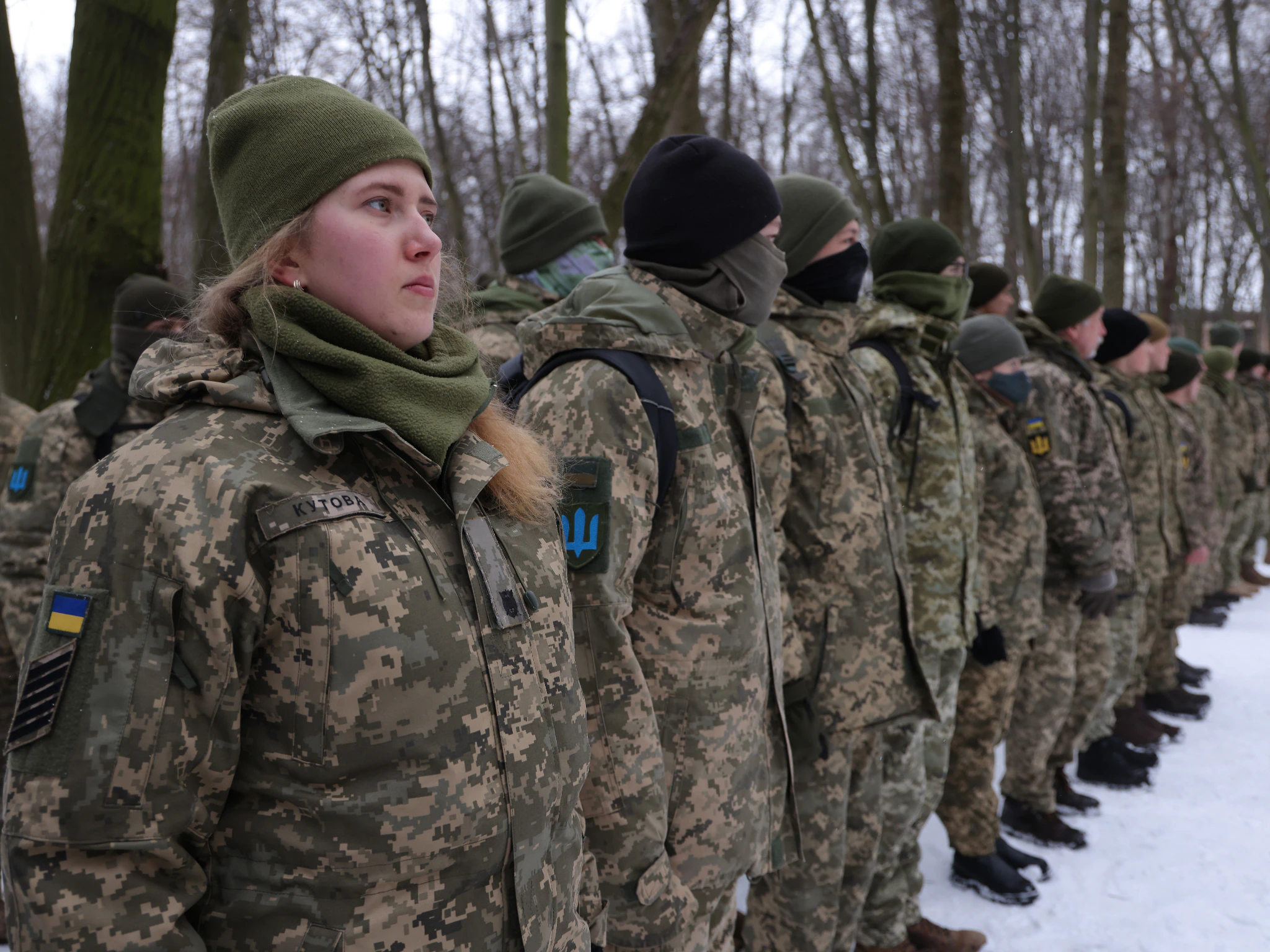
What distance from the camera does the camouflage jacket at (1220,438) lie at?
9.43m

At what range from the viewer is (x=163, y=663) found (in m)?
1.03

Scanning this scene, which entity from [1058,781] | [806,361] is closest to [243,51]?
[806,361]

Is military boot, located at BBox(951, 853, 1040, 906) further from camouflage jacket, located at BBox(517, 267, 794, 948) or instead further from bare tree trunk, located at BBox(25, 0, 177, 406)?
bare tree trunk, located at BBox(25, 0, 177, 406)

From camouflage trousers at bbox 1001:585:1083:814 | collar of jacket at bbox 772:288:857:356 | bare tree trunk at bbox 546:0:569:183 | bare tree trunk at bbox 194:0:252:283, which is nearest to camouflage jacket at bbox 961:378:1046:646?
camouflage trousers at bbox 1001:585:1083:814

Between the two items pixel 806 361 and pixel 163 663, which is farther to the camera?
pixel 806 361

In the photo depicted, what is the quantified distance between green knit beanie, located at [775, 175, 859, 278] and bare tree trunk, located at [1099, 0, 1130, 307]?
808 cm

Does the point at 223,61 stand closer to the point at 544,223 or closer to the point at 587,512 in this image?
the point at 544,223

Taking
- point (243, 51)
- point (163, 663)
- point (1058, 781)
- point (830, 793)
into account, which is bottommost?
point (1058, 781)

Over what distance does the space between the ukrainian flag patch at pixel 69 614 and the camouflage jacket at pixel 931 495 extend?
270 centimetres

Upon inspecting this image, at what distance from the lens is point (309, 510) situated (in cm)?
112

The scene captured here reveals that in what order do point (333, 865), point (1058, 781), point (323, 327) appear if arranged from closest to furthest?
1. point (333, 865)
2. point (323, 327)
3. point (1058, 781)

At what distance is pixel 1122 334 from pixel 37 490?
6.08 m

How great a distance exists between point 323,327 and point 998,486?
3.42 m

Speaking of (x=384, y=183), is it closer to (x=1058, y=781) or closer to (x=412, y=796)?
(x=412, y=796)
